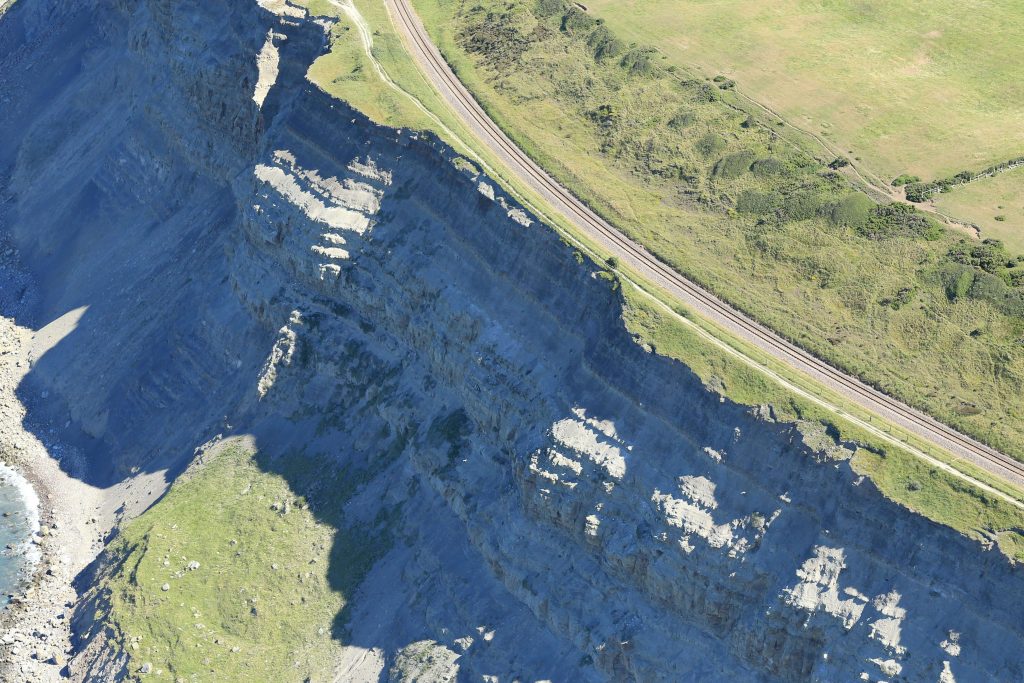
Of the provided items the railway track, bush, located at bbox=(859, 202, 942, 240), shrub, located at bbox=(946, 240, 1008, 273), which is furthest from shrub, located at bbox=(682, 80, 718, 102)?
shrub, located at bbox=(946, 240, 1008, 273)

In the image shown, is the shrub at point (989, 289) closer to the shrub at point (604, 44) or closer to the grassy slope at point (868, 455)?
the grassy slope at point (868, 455)

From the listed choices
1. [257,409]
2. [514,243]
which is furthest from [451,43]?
[257,409]

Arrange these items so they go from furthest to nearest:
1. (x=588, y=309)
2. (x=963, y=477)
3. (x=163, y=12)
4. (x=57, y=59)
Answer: (x=57, y=59) < (x=163, y=12) < (x=588, y=309) < (x=963, y=477)

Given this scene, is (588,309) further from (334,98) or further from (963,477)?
(334,98)

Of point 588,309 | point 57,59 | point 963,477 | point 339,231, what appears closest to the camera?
point 963,477

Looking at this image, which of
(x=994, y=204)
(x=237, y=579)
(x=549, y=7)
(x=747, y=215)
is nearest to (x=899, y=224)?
(x=994, y=204)

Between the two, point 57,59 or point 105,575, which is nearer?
point 105,575

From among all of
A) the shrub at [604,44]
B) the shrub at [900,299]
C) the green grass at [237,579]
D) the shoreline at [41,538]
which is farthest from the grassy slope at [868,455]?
the shoreline at [41,538]
